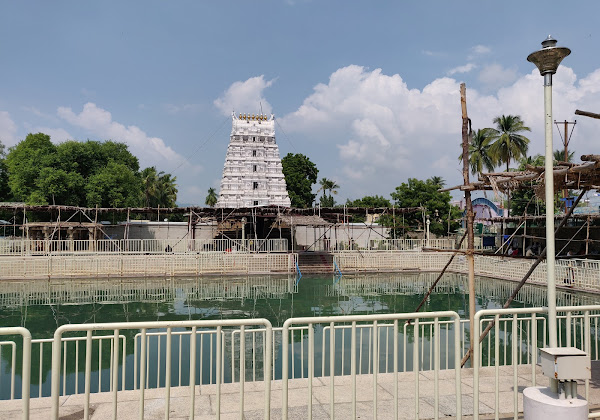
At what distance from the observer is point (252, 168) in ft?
121

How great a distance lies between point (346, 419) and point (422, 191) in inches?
1160

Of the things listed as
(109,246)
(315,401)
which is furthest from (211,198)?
(315,401)

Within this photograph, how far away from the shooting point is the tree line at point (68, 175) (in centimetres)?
A: 2986

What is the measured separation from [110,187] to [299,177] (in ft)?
67.0

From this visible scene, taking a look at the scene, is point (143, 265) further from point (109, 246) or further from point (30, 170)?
point (30, 170)

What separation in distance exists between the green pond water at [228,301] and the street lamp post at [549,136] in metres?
4.73

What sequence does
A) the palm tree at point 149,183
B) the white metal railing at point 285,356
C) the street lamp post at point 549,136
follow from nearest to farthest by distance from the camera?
the white metal railing at point 285,356 < the street lamp post at point 549,136 < the palm tree at point 149,183

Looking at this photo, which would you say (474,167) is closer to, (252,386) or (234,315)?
(234,315)

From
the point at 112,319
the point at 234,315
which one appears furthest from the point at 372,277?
the point at 112,319

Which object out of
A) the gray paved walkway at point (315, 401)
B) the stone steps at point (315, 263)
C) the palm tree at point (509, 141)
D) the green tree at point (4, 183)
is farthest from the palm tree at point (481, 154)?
the green tree at point (4, 183)

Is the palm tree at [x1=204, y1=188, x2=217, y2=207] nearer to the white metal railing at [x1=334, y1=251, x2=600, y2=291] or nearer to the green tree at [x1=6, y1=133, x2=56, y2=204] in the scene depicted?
the green tree at [x1=6, y1=133, x2=56, y2=204]

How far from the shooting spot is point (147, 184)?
48844mm

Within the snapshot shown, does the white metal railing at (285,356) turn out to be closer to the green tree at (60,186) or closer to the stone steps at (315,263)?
the stone steps at (315,263)

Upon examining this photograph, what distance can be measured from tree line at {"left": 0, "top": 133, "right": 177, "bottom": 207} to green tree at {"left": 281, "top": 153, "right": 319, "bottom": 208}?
16.2m
